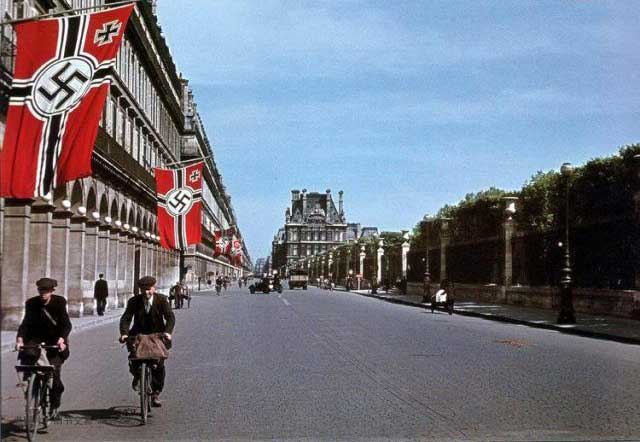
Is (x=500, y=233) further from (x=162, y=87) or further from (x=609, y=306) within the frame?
(x=162, y=87)

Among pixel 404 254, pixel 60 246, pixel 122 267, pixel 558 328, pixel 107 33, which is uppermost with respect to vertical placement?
pixel 107 33

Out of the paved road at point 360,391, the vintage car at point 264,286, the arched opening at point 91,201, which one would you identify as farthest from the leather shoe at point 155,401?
the vintage car at point 264,286

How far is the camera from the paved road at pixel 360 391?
8930 millimetres

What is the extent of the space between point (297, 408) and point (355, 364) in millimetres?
5423

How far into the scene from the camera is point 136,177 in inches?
1793

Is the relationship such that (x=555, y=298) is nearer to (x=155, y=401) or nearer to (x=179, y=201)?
(x=179, y=201)

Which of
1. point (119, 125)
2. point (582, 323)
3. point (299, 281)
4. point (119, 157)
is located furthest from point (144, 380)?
point (299, 281)

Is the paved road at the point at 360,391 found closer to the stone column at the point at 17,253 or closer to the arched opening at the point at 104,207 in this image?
the stone column at the point at 17,253

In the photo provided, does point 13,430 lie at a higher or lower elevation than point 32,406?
lower

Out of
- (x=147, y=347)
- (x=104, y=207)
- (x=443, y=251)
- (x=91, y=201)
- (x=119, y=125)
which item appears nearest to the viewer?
(x=147, y=347)

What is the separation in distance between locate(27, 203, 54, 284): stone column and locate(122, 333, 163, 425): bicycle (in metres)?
18.3

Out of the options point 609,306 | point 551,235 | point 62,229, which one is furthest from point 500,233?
point 62,229

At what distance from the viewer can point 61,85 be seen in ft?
36.4

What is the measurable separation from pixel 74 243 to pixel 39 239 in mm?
5574
